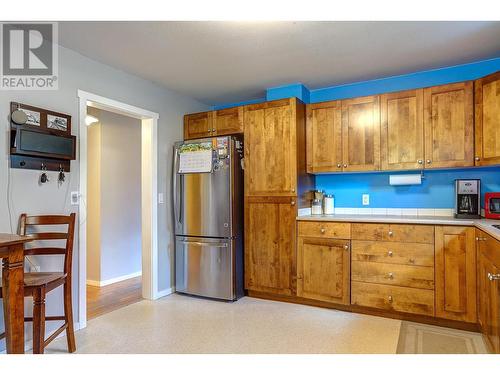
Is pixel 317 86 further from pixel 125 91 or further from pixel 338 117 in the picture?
pixel 125 91

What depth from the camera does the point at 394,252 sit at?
8.98 ft

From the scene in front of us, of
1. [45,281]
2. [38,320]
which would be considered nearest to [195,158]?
[45,281]

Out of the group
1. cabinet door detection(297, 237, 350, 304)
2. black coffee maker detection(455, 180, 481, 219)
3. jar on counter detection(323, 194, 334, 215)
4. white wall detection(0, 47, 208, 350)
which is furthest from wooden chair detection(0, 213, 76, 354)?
black coffee maker detection(455, 180, 481, 219)

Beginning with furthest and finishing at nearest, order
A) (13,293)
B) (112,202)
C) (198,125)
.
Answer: (112,202) → (198,125) → (13,293)

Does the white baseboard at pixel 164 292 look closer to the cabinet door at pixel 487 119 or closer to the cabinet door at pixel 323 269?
the cabinet door at pixel 323 269

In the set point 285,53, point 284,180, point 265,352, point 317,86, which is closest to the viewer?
point 265,352

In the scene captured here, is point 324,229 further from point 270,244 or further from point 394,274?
point 394,274

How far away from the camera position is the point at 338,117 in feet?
10.7

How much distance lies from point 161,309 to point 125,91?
2.17m

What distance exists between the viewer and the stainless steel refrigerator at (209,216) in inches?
129

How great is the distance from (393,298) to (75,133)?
306 centimetres

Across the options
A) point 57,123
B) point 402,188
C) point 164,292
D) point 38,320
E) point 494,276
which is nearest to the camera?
point 494,276

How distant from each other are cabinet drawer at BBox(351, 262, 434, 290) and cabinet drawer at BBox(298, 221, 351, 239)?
0.98 ft
